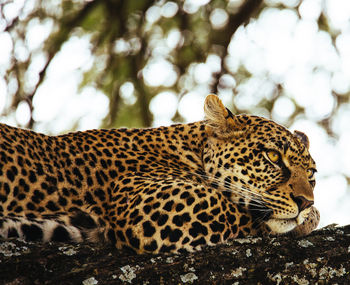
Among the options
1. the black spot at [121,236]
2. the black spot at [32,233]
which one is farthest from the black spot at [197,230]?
the black spot at [32,233]

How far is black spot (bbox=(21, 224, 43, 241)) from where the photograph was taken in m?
4.47

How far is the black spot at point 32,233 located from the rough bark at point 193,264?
526 mm

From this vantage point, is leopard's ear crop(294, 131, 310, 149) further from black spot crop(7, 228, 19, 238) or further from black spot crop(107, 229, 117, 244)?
black spot crop(7, 228, 19, 238)

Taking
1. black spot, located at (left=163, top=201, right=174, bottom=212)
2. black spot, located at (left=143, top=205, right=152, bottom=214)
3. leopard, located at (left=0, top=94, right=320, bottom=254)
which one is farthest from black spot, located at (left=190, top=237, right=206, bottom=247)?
black spot, located at (left=143, top=205, right=152, bottom=214)

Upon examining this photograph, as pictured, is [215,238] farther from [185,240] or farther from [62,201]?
[62,201]

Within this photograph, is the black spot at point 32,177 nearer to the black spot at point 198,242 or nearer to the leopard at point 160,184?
the leopard at point 160,184

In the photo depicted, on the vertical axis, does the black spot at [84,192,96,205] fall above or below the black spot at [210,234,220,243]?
above

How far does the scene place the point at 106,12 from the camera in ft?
29.3

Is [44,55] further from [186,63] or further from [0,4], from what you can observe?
[186,63]

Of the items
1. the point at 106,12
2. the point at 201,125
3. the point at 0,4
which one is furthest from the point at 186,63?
the point at 201,125

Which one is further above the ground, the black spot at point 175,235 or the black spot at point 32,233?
the black spot at point 175,235

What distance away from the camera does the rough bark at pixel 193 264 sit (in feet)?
12.4

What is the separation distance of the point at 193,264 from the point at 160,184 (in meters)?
1.08

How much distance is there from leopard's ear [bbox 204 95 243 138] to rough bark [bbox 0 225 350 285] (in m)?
1.89
